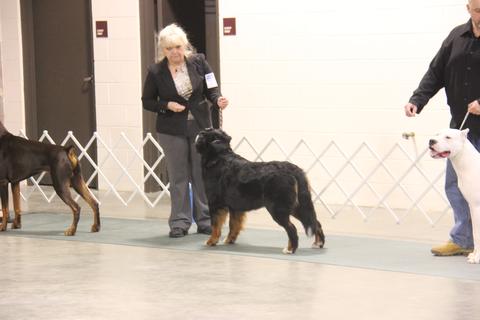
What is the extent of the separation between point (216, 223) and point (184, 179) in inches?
22.1

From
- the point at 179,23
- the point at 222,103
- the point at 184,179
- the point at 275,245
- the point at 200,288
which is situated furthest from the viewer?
the point at 179,23

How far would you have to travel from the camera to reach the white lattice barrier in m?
7.00

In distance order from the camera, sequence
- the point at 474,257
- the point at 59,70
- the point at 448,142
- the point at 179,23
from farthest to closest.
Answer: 1. the point at 59,70
2. the point at 179,23
3. the point at 474,257
4. the point at 448,142

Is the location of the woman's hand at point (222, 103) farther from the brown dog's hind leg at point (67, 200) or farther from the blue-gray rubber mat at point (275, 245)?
the brown dog's hind leg at point (67, 200)

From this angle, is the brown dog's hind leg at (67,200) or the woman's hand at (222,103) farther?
the brown dog's hind leg at (67,200)

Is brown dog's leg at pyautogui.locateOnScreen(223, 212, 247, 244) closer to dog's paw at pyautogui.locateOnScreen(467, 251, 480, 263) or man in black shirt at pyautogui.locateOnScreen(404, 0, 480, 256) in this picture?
man in black shirt at pyautogui.locateOnScreen(404, 0, 480, 256)

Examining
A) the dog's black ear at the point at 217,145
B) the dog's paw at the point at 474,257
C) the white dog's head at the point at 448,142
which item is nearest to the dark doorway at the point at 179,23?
the dog's black ear at the point at 217,145

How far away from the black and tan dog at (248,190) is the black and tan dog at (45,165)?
101 cm

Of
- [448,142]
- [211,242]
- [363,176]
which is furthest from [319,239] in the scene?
[363,176]

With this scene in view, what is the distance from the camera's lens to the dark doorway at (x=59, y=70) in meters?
8.72

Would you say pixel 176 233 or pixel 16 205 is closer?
pixel 176 233

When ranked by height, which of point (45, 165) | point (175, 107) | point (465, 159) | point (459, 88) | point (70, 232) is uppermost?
point (459, 88)

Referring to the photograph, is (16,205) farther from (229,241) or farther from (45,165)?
(229,241)

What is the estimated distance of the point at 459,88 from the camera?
520 centimetres
